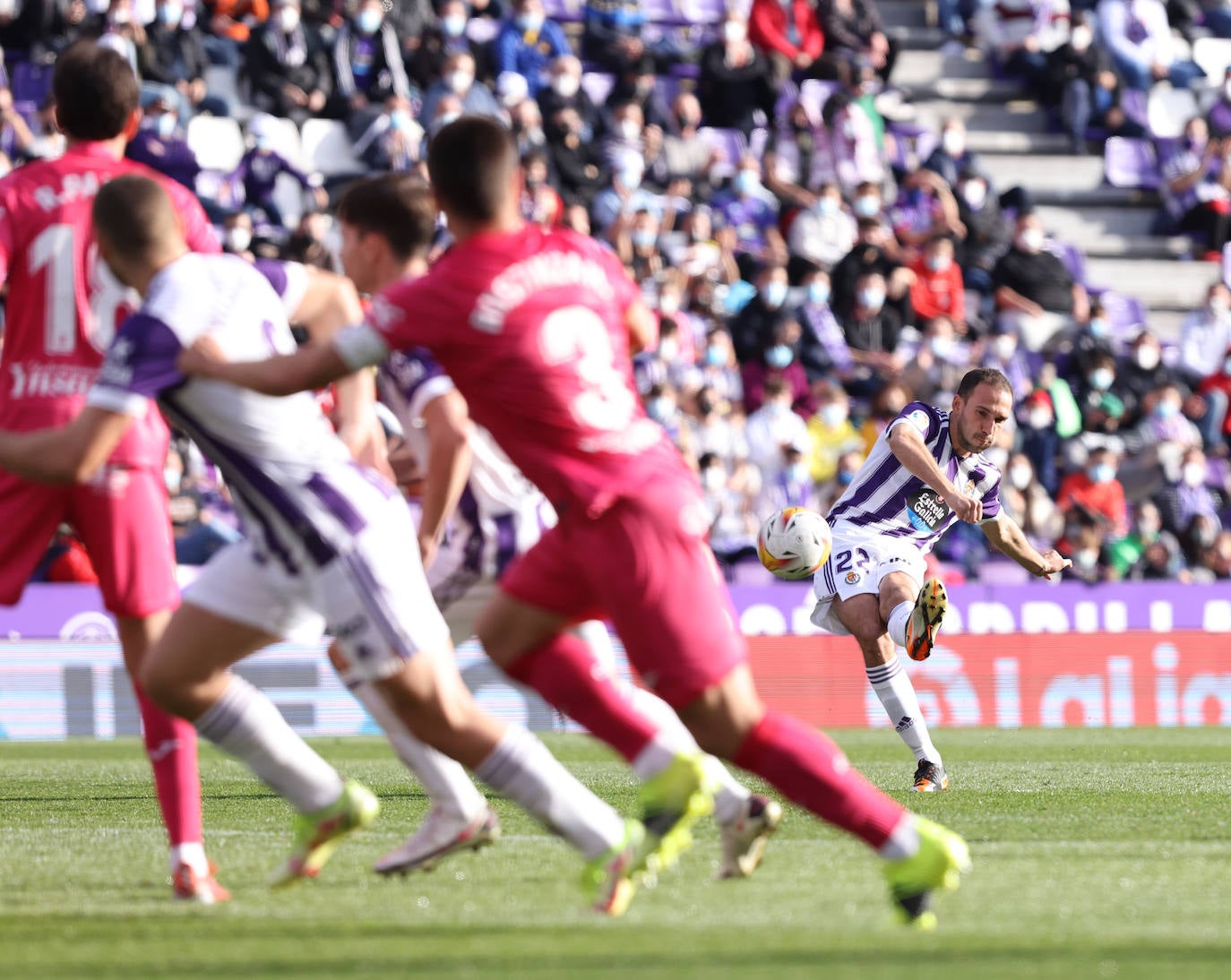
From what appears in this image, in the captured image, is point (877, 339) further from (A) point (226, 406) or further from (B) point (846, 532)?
(A) point (226, 406)

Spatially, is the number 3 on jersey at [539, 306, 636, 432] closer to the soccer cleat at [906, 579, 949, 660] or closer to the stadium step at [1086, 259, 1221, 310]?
the soccer cleat at [906, 579, 949, 660]

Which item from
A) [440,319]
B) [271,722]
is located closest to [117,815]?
[271,722]

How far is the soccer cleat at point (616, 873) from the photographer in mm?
5660

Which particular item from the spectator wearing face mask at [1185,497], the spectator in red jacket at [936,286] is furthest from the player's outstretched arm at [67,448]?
the spectator in red jacket at [936,286]

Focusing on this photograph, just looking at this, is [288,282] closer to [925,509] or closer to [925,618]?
[925,618]

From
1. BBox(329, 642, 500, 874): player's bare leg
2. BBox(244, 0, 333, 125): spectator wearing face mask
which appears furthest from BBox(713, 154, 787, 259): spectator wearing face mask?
BBox(329, 642, 500, 874): player's bare leg

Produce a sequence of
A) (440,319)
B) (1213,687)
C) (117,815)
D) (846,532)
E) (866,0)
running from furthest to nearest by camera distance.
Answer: (866,0) → (1213,687) → (846,532) → (117,815) → (440,319)

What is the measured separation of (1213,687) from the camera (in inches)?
695

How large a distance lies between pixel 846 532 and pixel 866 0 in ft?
49.3

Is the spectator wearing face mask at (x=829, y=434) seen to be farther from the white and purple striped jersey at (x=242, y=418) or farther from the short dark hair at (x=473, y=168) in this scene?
the short dark hair at (x=473, y=168)

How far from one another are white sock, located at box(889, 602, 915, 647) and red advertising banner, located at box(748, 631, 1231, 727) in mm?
5810

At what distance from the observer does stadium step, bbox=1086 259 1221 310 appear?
24516mm

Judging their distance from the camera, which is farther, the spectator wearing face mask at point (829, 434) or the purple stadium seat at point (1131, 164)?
the purple stadium seat at point (1131, 164)

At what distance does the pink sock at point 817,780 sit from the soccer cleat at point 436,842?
1427 mm
